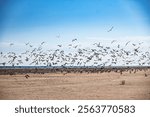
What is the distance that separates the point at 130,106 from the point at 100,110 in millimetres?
995

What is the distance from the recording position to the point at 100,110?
13.3 meters

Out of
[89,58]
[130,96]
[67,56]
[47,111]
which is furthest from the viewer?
[67,56]

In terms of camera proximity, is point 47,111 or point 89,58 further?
A: point 89,58

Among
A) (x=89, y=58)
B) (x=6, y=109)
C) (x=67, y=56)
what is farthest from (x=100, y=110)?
(x=67, y=56)

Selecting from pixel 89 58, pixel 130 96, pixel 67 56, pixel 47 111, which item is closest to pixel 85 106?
pixel 47 111

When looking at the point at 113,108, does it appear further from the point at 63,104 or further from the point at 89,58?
the point at 89,58

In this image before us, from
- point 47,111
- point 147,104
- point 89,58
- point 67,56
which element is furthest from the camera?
point 67,56

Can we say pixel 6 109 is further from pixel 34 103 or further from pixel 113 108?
pixel 113 108

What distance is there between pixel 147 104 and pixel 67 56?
47820 millimetres

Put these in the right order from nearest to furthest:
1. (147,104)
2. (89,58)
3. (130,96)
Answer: (147,104) → (130,96) → (89,58)

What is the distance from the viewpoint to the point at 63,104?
1344 cm

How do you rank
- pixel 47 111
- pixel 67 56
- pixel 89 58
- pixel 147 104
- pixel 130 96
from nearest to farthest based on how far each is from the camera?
1. pixel 47 111
2. pixel 147 104
3. pixel 130 96
4. pixel 89 58
5. pixel 67 56

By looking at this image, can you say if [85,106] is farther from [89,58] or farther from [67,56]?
[67,56]

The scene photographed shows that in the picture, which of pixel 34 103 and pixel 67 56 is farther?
pixel 67 56
